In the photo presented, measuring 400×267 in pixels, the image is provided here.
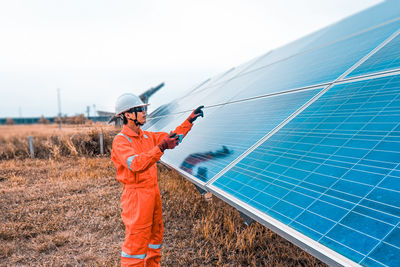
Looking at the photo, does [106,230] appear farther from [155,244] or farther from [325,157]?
[325,157]

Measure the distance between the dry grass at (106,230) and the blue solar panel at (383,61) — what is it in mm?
2704

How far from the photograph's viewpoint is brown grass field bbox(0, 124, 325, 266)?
3621mm

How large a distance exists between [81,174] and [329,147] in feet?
24.3

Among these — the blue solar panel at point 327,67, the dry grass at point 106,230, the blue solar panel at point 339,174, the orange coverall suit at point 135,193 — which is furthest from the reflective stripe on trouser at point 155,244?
the blue solar panel at point 327,67

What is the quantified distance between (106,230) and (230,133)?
2914mm

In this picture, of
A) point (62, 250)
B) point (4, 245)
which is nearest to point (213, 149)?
point (62, 250)

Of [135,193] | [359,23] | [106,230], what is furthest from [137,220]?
[359,23]

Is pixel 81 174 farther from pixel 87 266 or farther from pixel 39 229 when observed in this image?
pixel 87 266

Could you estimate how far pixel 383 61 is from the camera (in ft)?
10.5

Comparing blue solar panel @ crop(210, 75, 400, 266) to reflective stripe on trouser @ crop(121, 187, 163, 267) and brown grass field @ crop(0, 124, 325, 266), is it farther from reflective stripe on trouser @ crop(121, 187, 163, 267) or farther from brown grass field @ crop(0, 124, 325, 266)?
brown grass field @ crop(0, 124, 325, 266)

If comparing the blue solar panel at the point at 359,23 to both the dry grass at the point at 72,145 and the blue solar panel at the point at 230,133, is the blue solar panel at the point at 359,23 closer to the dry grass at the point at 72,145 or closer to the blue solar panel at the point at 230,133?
the blue solar panel at the point at 230,133

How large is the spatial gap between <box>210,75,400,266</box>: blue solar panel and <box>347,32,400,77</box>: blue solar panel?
0.31 meters

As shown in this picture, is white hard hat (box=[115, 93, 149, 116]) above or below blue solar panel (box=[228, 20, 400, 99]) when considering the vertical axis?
below

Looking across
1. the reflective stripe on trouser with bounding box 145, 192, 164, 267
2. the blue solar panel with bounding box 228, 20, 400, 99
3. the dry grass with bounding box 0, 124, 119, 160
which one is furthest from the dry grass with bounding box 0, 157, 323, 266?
the dry grass with bounding box 0, 124, 119, 160
